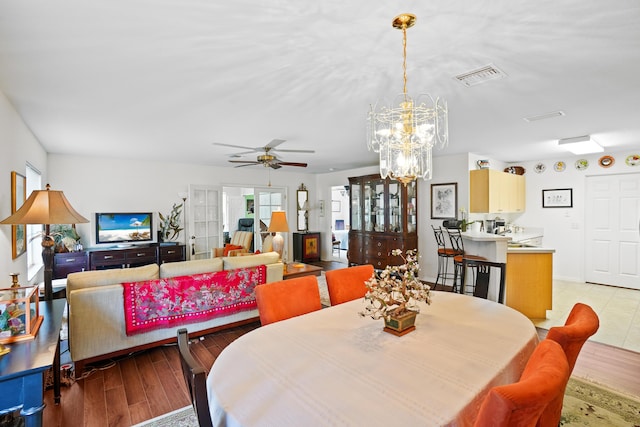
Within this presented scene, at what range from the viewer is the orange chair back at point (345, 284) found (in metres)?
2.39

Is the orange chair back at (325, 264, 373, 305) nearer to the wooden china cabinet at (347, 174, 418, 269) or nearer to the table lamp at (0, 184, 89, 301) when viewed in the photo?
the table lamp at (0, 184, 89, 301)

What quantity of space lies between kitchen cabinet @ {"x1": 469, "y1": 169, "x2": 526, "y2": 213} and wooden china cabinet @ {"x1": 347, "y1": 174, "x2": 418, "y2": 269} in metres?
0.98

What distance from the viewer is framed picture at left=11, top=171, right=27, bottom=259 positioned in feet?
9.37

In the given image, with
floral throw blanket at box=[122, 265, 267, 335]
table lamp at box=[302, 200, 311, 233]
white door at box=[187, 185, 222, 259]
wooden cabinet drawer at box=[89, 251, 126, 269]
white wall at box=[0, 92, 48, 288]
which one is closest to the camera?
white wall at box=[0, 92, 48, 288]

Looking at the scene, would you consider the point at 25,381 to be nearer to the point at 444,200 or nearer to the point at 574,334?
the point at 574,334

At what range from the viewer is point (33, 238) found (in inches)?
159

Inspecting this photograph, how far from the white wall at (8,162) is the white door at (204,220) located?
120 inches

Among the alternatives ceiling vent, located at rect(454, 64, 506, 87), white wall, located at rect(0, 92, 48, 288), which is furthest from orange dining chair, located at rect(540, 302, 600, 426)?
white wall, located at rect(0, 92, 48, 288)

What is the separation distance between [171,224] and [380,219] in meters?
4.11

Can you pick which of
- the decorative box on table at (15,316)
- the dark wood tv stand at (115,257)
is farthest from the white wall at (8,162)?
the dark wood tv stand at (115,257)

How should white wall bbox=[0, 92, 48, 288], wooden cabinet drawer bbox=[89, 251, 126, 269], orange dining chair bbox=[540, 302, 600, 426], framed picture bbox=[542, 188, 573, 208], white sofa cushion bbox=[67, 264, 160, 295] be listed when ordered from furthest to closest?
framed picture bbox=[542, 188, 573, 208] → wooden cabinet drawer bbox=[89, 251, 126, 269] → white sofa cushion bbox=[67, 264, 160, 295] → white wall bbox=[0, 92, 48, 288] → orange dining chair bbox=[540, 302, 600, 426]

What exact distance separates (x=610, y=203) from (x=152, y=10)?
7121 mm

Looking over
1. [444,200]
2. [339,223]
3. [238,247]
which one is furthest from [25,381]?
[339,223]

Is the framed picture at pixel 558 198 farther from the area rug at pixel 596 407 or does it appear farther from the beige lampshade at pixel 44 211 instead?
the beige lampshade at pixel 44 211
